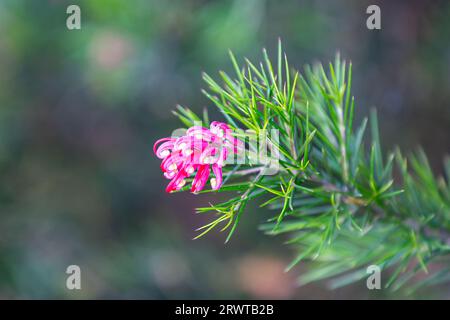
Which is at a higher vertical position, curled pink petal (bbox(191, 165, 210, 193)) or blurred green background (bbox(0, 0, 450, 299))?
blurred green background (bbox(0, 0, 450, 299))

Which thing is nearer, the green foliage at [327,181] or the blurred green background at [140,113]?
the green foliage at [327,181]

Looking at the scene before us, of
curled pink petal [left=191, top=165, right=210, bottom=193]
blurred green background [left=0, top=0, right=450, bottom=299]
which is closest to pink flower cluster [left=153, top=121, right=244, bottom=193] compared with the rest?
curled pink petal [left=191, top=165, right=210, bottom=193]

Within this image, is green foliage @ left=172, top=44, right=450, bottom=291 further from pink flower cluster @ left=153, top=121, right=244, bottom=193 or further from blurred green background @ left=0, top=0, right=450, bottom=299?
blurred green background @ left=0, top=0, right=450, bottom=299

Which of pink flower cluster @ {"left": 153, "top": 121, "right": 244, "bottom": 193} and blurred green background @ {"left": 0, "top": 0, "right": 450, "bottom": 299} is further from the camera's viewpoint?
blurred green background @ {"left": 0, "top": 0, "right": 450, "bottom": 299}

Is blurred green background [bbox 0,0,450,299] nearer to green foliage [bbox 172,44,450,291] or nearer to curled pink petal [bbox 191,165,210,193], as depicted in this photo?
green foliage [bbox 172,44,450,291]

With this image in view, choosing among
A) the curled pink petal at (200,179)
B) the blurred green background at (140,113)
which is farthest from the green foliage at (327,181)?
the blurred green background at (140,113)

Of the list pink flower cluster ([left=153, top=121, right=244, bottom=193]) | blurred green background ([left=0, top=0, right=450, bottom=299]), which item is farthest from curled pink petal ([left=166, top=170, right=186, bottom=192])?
blurred green background ([left=0, top=0, right=450, bottom=299])

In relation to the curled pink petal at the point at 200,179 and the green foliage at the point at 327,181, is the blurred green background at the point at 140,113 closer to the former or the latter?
the green foliage at the point at 327,181
